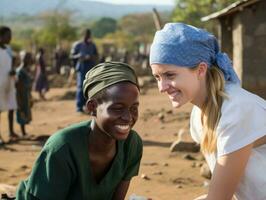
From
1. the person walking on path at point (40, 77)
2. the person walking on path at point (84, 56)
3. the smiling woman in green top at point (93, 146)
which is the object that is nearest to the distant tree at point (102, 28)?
the person walking on path at point (40, 77)

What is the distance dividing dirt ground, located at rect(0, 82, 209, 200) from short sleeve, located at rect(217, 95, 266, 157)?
7.91 feet

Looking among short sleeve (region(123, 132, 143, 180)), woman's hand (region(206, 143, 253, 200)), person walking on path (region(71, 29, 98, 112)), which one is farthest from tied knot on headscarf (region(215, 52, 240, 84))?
person walking on path (region(71, 29, 98, 112))

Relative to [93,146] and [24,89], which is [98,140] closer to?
[93,146]

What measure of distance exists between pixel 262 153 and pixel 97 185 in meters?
0.76

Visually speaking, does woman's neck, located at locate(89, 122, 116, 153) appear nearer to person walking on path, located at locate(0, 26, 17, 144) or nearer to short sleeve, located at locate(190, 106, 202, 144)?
short sleeve, located at locate(190, 106, 202, 144)

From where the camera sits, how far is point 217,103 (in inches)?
93.8

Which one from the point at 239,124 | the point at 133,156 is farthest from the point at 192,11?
the point at 239,124

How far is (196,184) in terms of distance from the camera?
5.12 meters

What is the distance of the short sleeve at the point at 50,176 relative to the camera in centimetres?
237

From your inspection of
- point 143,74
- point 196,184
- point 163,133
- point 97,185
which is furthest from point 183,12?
point 97,185

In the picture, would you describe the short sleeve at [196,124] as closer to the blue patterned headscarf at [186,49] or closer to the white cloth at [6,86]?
the blue patterned headscarf at [186,49]

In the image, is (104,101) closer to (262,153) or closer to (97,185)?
(97,185)

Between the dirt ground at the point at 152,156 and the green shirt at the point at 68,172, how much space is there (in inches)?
83.4

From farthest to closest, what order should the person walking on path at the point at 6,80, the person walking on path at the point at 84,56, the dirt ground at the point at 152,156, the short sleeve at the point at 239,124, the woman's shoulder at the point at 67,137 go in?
the person walking on path at the point at 84,56, the person walking on path at the point at 6,80, the dirt ground at the point at 152,156, the woman's shoulder at the point at 67,137, the short sleeve at the point at 239,124
